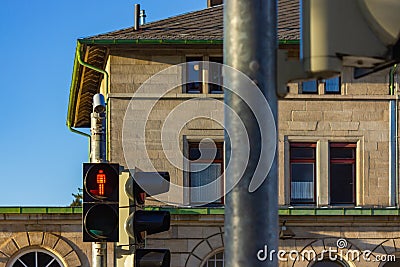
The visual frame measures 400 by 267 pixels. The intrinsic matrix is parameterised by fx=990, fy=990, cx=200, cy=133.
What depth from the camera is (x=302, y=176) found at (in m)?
34.5

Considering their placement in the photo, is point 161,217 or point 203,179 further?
point 203,179

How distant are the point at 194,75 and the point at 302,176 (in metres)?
5.16

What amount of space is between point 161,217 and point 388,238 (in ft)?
86.1

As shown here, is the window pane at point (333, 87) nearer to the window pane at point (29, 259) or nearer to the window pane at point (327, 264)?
the window pane at point (327, 264)

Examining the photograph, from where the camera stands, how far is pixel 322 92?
3525cm

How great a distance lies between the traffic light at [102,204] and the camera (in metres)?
9.09

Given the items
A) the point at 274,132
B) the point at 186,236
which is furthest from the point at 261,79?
the point at 186,236

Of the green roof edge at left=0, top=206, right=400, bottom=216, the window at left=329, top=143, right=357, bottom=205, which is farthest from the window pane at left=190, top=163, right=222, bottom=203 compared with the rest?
the window at left=329, top=143, right=357, bottom=205

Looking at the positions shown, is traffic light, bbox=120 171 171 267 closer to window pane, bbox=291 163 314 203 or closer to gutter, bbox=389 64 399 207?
window pane, bbox=291 163 314 203

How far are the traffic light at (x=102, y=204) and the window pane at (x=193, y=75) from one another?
2521cm

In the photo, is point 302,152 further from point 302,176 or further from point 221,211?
point 221,211

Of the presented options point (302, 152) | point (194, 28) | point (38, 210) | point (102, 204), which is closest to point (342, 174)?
point (302, 152)

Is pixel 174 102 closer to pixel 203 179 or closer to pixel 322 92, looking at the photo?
pixel 203 179

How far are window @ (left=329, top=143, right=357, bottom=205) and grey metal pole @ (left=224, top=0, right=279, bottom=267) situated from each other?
31753 millimetres
